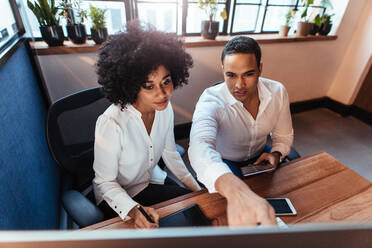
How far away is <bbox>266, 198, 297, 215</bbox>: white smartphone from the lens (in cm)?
81

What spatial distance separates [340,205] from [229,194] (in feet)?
1.79

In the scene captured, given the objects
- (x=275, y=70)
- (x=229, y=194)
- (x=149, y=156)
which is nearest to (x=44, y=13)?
(x=149, y=156)

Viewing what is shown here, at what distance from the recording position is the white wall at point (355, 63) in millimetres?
2697

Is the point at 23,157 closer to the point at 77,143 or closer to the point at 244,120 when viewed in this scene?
the point at 77,143

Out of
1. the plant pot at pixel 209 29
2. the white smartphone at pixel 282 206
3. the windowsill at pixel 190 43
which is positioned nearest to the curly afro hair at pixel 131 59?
the windowsill at pixel 190 43

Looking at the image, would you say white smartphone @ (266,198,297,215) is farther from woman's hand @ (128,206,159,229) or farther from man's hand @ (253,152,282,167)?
woman's hand @ (128,206,159,229)

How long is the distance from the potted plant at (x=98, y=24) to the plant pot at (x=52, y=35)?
0.73 ft

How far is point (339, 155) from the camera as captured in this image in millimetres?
2367

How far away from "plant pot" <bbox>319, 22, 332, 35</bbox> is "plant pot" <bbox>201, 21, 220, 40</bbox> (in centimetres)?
148

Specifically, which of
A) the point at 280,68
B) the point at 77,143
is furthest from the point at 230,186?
the point at 280,68

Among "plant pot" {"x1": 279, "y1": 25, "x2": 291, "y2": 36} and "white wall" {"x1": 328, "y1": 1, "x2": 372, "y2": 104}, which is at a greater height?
"plant pot" {"x1": 279, "y1": 25, "x2": 291, "y2": 36}

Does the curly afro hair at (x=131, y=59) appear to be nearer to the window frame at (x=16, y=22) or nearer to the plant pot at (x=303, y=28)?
the window frame at (x=16, y=22)

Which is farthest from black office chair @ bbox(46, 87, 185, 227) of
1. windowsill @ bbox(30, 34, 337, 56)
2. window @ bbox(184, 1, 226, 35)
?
window @ bbox(184, 1, 226, 35)

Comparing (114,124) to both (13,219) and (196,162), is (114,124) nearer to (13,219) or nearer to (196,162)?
(196,162)
